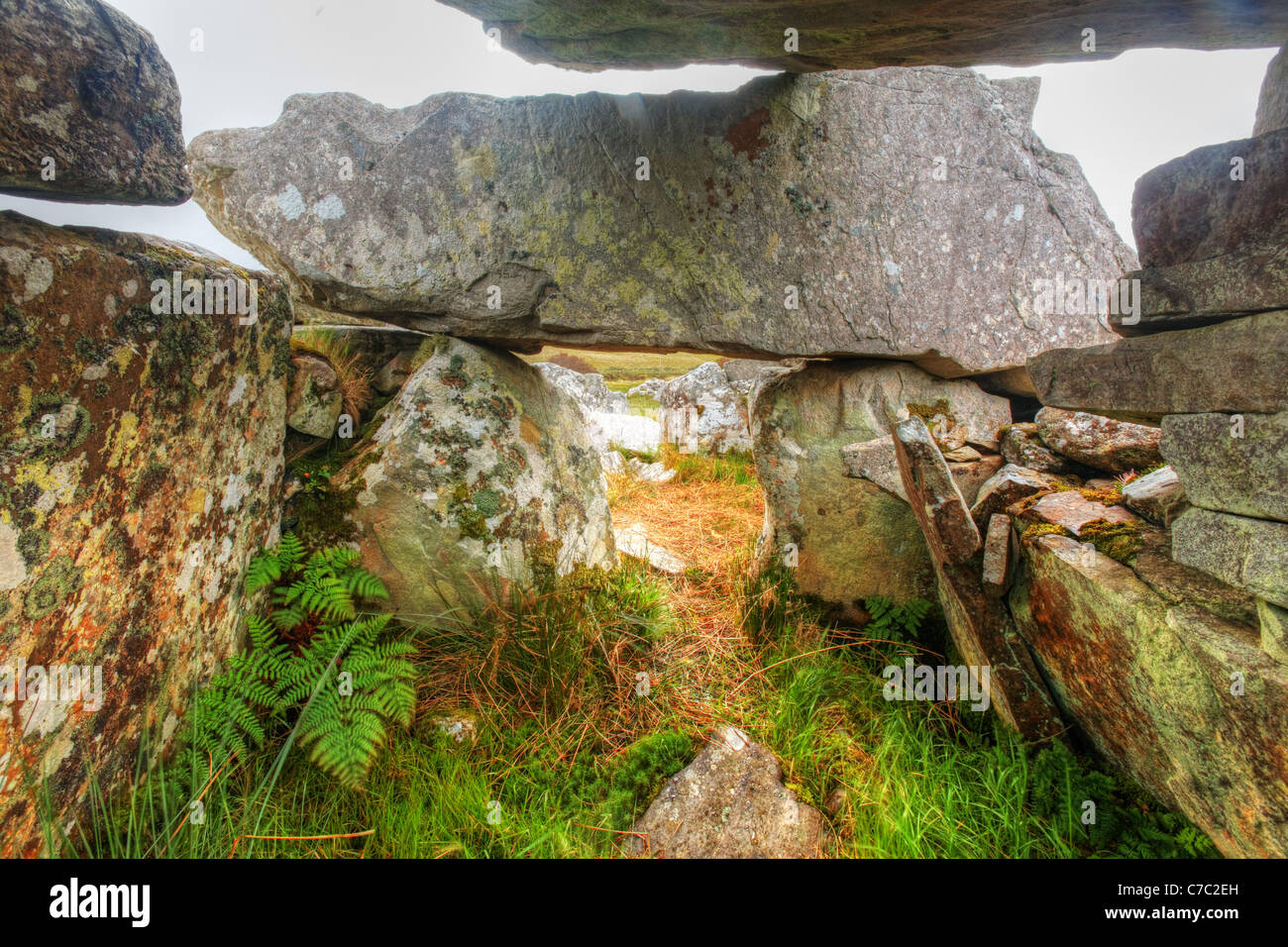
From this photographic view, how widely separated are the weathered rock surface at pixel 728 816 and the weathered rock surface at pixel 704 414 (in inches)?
→ 226

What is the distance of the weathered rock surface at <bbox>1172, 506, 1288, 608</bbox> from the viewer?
1.75 m

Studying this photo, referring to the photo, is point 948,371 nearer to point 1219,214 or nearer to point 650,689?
point 1219,214

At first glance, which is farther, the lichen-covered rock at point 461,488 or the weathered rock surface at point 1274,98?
the lichen-covered rock at point 461,488

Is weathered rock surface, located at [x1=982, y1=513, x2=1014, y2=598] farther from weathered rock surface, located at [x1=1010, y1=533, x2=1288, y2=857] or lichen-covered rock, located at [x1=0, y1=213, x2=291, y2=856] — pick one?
lichen-covered rock, located at [x1=0, y1=213, x2=291, y2=856]

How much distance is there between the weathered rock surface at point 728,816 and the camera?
2498 millimetres

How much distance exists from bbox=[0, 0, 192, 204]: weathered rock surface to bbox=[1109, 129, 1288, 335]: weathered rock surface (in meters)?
3.48

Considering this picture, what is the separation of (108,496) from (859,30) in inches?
138

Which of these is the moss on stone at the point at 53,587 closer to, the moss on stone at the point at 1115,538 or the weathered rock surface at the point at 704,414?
the moss on stone at the point at 1115,538

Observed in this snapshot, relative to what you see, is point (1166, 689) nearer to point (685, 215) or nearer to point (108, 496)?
point (685, 215)

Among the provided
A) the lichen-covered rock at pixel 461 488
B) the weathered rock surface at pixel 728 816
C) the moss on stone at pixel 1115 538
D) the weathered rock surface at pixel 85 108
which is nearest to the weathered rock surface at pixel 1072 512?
the moss on stone at pixel 1115 538

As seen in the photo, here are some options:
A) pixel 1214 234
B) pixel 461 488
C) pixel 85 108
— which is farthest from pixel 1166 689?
pixel 85 108

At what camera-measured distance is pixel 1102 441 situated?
3121mm

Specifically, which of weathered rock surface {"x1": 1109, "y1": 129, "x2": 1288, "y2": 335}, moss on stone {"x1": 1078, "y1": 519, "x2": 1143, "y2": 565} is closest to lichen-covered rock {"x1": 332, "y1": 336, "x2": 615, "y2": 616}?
moss on stone {"x1": 1078, "y1": 519, "x2": 1143, "y2": 565}
